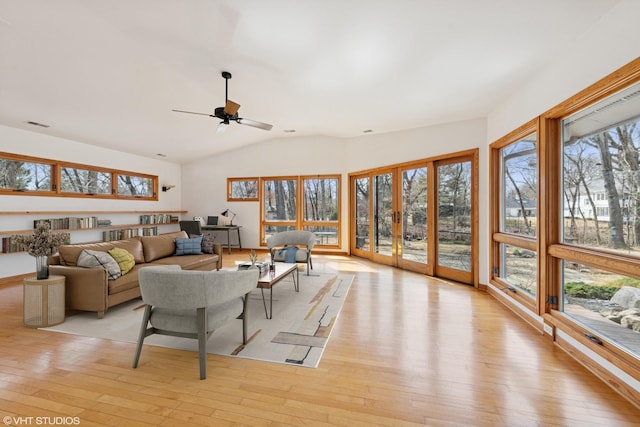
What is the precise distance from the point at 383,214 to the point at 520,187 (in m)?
2.92

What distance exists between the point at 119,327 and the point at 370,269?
4.18 meters

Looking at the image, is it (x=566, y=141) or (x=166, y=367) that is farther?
(x=566, y=141)

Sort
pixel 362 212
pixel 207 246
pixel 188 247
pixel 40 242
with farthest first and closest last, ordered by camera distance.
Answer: pixel 362 212, pixel 207 246, pixel 188 247, pixel 40 242

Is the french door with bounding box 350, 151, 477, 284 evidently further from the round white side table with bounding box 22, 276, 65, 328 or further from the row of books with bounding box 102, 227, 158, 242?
the row of books with bounding box 102, 227, 158, 242

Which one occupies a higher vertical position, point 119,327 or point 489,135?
point 489,135

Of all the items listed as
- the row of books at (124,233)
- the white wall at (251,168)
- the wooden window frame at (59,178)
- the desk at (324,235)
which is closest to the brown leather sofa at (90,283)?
the wooden window frame at (59,178)

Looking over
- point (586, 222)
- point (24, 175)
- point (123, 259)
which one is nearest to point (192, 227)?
point (24, 175)

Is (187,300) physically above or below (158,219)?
below

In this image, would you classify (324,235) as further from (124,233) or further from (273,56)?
(273,56)

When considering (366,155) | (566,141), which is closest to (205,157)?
(366,155)

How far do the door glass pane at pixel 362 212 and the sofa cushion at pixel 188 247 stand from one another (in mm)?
3737

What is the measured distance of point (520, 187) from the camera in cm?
364

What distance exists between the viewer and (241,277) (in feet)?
7.69

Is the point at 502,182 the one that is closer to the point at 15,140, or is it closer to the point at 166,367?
the point at 166,367
